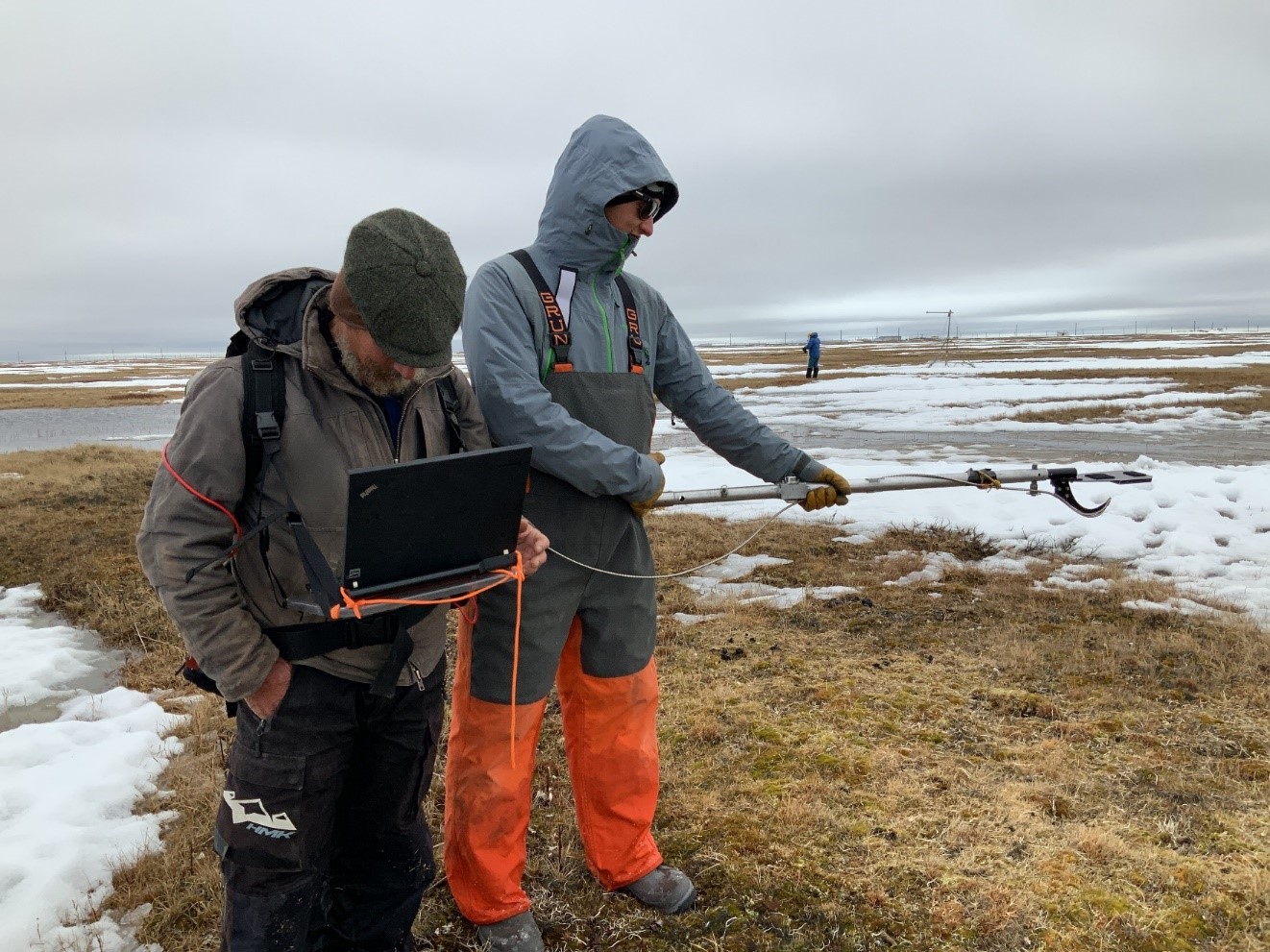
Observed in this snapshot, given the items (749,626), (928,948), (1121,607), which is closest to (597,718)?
(928,948)

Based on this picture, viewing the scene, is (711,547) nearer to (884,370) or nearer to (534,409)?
(534,409)

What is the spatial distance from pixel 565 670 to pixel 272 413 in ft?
5.14

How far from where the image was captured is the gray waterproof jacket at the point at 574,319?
102 inches

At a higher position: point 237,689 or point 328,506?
point 328,506

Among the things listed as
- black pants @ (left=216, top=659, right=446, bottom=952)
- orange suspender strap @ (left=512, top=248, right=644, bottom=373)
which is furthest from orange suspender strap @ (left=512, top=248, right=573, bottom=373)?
black pants @ (left=216, top=659, right=446, bottom=952)

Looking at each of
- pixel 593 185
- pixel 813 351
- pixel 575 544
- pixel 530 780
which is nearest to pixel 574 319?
pixel 593 185

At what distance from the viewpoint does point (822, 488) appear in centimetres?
342

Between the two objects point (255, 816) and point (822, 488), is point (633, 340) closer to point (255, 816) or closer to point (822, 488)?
point (822, 488)

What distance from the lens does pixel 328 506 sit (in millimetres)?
2123

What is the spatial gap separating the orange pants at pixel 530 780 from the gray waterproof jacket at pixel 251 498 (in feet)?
2.20

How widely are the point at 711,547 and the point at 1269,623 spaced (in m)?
4.78

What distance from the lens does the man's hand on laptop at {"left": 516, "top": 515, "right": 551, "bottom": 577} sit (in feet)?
7.88

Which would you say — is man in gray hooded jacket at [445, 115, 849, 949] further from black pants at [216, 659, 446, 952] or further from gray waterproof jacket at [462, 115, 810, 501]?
black pants at [216, 659, 446, 952]

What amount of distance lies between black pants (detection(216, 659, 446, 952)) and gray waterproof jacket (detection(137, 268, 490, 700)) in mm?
160
